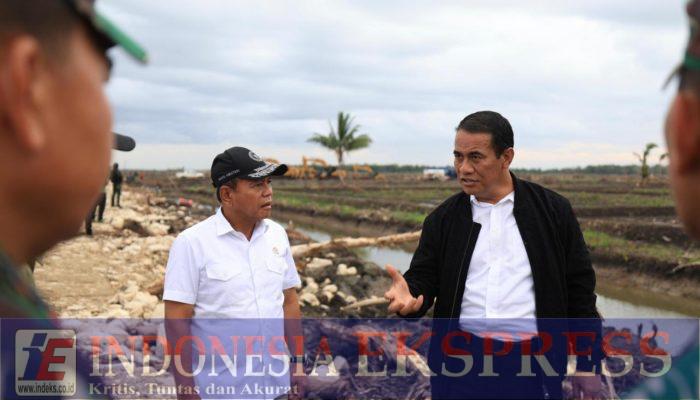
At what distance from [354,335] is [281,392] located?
9.81ft

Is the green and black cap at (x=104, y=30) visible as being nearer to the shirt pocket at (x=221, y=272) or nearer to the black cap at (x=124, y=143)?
the black cap at (x=124, y=143)

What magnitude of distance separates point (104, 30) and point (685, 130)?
0.73 meters

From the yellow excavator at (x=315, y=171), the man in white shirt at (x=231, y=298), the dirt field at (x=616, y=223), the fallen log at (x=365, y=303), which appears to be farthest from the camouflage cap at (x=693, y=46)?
the yellow excavator at (x=315, y=171)

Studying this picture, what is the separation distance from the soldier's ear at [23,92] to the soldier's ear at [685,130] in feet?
2.51

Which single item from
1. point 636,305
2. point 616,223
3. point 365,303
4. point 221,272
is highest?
point 221,272

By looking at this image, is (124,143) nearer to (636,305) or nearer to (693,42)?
(693,42)

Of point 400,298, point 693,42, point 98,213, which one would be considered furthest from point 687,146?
point 98,213

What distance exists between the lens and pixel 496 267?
308cm

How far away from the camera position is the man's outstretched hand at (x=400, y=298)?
290 centimetres

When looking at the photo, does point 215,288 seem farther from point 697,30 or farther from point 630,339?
point 630,339

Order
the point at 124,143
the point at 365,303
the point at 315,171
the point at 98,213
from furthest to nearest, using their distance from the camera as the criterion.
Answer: the point at 315,171
the point at 98,213
the point at 365,303
the point at 124,143

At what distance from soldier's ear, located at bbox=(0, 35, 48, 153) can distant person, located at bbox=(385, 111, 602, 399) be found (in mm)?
2325

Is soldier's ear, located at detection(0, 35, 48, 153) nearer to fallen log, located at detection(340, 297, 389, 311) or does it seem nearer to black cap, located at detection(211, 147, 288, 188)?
black cap, located at detection(211, 147, 288, 188)

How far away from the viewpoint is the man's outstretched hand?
290 cm
